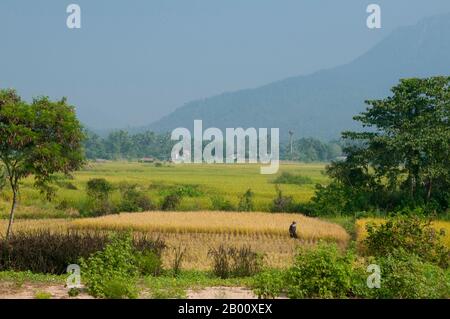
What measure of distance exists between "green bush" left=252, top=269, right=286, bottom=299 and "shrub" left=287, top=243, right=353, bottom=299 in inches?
7.0

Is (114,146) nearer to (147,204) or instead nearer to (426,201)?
(147,204)

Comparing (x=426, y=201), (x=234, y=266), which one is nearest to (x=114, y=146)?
(x=426, y=201)

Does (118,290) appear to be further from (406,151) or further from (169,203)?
(169,203)

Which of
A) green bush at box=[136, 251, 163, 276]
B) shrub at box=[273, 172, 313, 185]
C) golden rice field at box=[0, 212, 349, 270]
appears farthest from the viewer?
shrub at box=[273, 172, 313, 185]

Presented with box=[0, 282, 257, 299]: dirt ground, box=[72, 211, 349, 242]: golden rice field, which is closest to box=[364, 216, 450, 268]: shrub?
box=[0, 282, 257, 299]: dirt ground

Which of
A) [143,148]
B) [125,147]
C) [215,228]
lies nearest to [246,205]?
[215,228]

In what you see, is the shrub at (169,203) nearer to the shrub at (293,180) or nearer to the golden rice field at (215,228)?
the golden rice field at (215,228)

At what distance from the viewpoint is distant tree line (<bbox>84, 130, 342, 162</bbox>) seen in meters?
133

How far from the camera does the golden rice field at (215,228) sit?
24.2m

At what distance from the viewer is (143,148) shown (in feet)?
472

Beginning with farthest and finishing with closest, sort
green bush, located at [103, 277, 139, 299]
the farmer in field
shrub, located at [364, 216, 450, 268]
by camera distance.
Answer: the farmer in field
shrub, located at [364, 216, 450, 268]
green bush, located at [103, 277, 139, 299]

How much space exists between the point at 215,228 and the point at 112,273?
16.4 metres

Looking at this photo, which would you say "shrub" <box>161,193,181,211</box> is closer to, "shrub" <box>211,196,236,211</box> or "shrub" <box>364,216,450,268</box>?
"shrub" <box>211,196,236,211</box>
